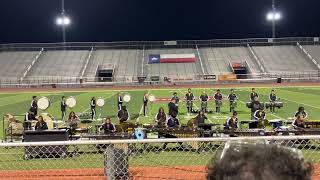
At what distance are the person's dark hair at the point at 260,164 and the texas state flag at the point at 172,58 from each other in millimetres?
73079

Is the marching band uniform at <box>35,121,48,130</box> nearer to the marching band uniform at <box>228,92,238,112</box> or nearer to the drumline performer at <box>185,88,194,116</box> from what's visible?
the drumline performer at <box>185,88,194,116</box>

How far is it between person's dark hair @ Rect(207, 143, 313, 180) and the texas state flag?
7308 centimetres

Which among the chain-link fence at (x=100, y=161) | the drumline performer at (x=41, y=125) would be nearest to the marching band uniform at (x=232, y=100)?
the chain-link fence at (x=100, y=161)

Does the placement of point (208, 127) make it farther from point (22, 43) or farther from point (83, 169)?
point (22, 43)

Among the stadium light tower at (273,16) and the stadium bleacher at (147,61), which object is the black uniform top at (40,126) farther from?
the stadium light tower at (273,16)

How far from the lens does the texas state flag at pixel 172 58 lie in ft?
246

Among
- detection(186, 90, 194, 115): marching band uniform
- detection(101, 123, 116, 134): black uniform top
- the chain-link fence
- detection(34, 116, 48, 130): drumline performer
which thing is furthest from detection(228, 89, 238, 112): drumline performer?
detection(34, 116, 48, 130): drumline performer

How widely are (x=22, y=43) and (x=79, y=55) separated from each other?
959 cm

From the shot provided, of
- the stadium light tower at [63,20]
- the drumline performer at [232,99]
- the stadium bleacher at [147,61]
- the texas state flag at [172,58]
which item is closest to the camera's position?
the drumline performer at [232,99]

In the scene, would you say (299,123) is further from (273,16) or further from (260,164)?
(273,16)

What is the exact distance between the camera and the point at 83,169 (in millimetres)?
12414

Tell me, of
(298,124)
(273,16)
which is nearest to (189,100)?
(298,124)

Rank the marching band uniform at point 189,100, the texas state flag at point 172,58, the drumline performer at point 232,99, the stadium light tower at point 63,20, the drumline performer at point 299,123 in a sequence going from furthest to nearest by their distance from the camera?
the texas state flag at point 172,58
the stadium light tower at point 63,20
the drumline performer at point 232,99
the marching band uniform at point 189,100
the drumline performer at point 299,123

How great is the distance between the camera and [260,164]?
1789 mm
